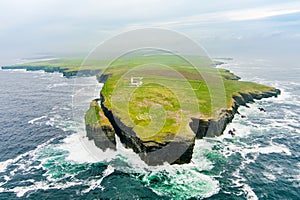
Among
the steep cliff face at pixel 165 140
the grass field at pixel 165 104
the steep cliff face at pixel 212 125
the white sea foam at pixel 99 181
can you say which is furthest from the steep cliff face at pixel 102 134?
the steep cliff face at pixel 212 125

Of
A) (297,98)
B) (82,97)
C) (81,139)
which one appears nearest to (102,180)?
(81,139)

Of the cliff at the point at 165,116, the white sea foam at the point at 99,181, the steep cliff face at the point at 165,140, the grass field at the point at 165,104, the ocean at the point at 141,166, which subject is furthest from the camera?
the grass field at the point at 165,104

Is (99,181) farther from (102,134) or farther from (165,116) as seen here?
(165,116)

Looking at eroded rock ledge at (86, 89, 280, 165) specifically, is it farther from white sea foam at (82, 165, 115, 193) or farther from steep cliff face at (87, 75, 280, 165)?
white sea foam at (82, 165, 115, 193)

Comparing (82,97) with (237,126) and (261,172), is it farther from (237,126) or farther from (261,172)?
(261,172)

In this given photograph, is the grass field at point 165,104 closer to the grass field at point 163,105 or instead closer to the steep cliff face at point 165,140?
the grass field at point 163,105

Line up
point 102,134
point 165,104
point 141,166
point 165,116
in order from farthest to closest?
point 165,104, point 165,116, point 102,134, point 141,166

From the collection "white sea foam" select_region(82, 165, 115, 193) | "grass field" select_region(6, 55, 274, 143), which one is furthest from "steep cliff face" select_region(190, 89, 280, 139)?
"white sea foam" select_region(82, 165, 115, 193)

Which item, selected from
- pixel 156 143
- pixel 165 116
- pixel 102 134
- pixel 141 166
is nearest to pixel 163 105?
pixel 165 116
